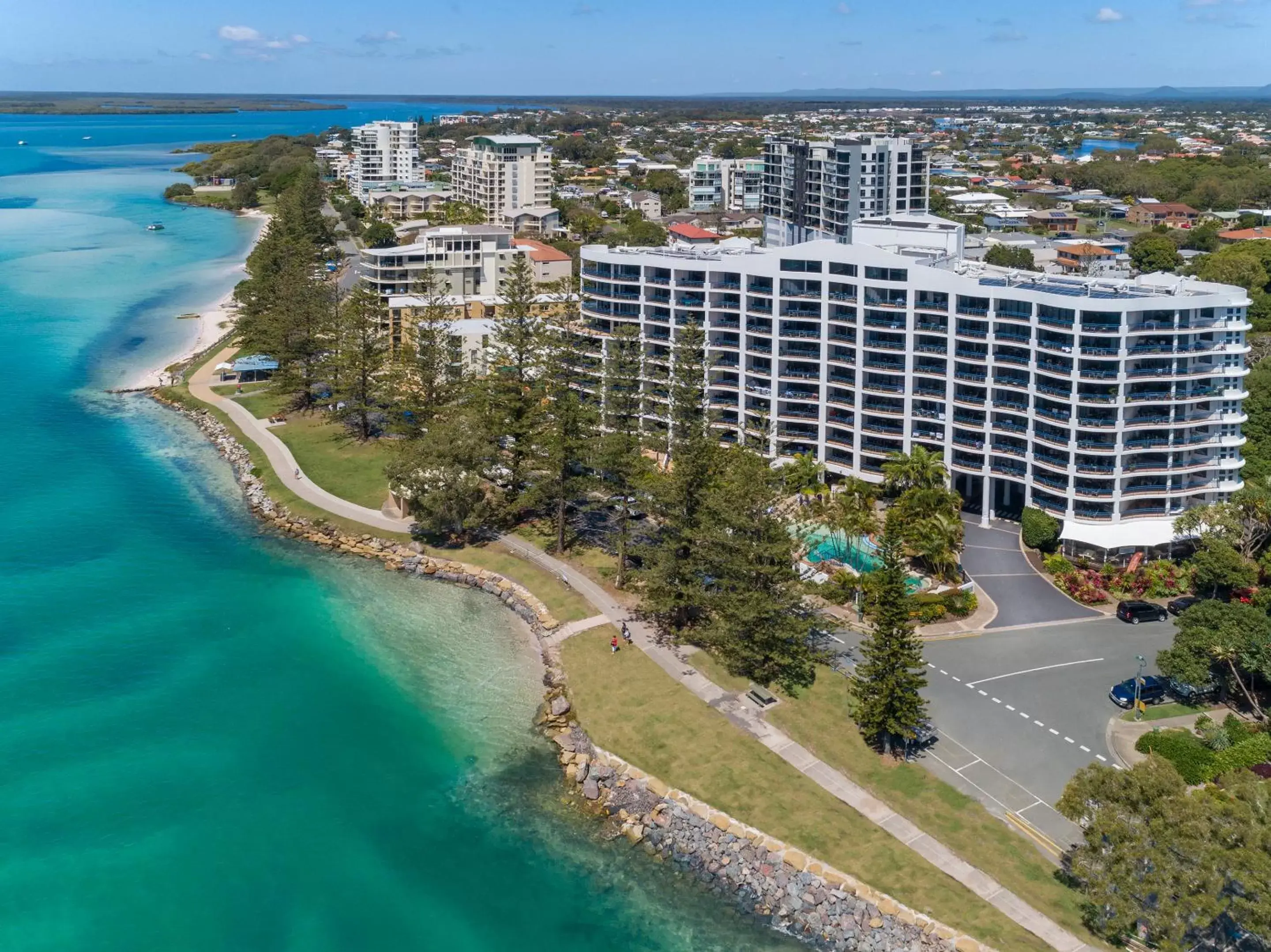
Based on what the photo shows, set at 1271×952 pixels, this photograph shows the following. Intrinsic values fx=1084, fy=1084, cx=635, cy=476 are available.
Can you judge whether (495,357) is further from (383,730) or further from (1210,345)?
(1210,345)

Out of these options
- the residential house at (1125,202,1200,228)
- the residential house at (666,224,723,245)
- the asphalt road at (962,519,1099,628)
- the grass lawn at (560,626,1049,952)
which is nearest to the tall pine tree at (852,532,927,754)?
the grass lawn at (560,626,1049,952)

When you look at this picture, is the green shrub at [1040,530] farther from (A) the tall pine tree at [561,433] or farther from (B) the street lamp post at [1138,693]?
(A) the tall pine tree at [561,433]

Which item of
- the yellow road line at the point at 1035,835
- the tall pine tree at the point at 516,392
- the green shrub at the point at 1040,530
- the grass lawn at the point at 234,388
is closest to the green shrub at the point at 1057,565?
the green shrub at the point at 1040,530

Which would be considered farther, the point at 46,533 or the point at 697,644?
the point at 46,533

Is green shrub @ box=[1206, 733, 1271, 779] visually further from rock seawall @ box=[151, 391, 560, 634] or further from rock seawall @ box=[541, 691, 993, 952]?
rock seawall @ box=[151, 391, 560, 634]

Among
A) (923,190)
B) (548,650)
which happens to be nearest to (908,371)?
(548,650)
